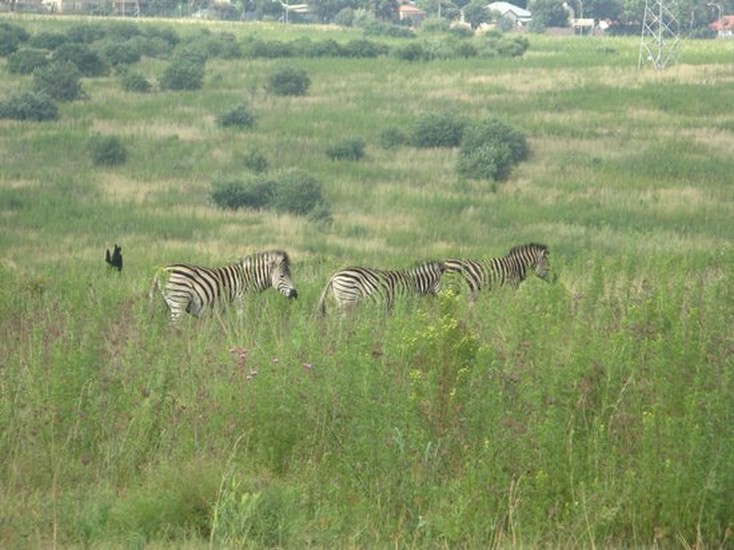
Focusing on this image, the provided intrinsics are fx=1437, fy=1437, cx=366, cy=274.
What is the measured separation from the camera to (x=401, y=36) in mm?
105875

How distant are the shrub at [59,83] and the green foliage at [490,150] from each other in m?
16.3

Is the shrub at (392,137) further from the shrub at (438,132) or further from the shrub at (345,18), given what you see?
the shrub at (345,18)

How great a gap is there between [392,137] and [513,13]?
387ft

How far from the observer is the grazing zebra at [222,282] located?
16516 mm

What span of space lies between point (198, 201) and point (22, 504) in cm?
2522

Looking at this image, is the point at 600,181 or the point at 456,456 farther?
the point at 600,181

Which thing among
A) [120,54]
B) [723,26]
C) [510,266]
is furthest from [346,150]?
[723,26]

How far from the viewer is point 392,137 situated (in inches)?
1713

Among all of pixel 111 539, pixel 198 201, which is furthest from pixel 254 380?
pixel 198 201

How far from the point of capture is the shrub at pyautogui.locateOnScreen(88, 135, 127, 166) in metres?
38.2

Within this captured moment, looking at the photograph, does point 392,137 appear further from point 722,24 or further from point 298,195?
point 722,24

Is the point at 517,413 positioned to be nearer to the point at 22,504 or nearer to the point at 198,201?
the point at 22,504

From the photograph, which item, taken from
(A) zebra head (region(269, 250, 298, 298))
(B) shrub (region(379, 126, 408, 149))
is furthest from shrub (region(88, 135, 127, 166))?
(A) zebra head (region(269, 250, 298, 298))

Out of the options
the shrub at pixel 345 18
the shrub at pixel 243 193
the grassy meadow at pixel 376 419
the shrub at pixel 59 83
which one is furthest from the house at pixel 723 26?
the grassy meadow at pixel 376 419
